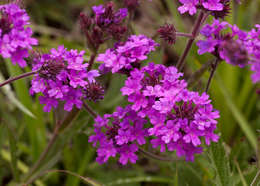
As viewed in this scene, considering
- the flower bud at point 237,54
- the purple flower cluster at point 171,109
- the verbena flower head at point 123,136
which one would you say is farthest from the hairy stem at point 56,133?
the flower bud at point 237,54

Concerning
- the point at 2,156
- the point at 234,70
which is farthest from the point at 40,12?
the point at 234,70

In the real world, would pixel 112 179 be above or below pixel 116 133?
below

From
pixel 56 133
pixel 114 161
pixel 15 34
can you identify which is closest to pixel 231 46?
pixel 15 34

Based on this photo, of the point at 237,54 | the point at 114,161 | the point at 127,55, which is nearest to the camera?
the point at 237,54

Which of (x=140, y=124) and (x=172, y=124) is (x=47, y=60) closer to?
(x=140, y=124)

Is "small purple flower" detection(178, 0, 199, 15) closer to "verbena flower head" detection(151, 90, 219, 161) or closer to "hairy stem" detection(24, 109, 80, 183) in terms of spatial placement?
"verbena flower head" detection(151, 90, 219, 161)

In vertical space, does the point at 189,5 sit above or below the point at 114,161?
above

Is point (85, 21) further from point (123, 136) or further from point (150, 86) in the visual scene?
point (123, 136)
